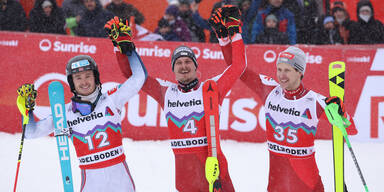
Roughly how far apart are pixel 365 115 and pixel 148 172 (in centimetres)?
420

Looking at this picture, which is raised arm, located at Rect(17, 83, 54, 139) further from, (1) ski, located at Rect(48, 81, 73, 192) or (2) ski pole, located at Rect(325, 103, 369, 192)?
(2) ski pole, located at Rect(325, 103, 369, 192)

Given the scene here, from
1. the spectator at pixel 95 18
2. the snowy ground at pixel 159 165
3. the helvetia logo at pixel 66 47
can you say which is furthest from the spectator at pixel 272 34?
the helvetia logo at pixel 66 47

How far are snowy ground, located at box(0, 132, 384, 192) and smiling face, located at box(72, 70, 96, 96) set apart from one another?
2.92 m

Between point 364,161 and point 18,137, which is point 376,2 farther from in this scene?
point 18,137

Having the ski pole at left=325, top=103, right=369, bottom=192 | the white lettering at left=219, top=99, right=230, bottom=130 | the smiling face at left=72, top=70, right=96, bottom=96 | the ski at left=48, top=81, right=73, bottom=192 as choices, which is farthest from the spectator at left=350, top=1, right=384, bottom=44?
the ski at left=48, top=81, right=73, bottom=192

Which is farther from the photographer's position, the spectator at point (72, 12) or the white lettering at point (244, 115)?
the spectator at point (72, 12)

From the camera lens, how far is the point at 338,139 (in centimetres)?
485

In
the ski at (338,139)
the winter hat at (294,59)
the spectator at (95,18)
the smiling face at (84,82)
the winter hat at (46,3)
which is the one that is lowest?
the ski at (338,139)

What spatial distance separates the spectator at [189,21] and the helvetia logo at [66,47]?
7.35 ft

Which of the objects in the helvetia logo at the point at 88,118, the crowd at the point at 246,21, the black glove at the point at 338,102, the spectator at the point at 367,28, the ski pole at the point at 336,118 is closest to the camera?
the ski pole at the point at 336,118

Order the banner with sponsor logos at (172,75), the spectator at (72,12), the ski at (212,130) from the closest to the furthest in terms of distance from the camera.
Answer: the ski at (212,130)
the banner with sponsor logos at (172,75)
the spectator at (72,12)

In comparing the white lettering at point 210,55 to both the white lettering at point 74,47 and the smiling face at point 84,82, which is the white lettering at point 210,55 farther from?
the smiling face at point 84,82

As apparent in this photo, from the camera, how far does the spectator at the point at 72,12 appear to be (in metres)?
10.8

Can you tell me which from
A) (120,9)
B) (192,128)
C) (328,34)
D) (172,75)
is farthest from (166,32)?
(192,128)
